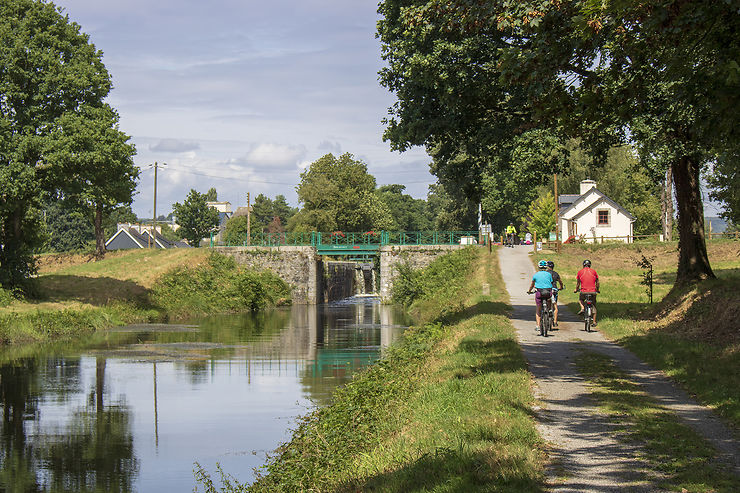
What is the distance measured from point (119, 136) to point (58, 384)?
17.6 metres

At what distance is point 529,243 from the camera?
70562 mm

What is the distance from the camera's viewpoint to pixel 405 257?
189ft

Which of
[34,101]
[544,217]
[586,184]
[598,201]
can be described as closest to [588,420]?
[34,101]

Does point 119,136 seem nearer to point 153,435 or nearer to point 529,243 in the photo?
point 153,435

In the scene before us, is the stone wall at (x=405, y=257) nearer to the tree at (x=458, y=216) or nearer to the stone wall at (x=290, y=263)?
the stone wall at (x=290, y=263)

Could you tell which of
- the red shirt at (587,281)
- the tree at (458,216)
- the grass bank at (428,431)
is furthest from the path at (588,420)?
the tree at (458,216)

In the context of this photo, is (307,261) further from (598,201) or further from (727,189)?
(727,189)

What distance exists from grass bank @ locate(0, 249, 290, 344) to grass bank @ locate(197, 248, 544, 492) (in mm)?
18443

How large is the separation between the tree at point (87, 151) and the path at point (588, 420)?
22.8 metres

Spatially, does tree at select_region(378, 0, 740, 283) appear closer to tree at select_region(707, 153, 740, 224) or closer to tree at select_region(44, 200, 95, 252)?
tree at select_region(707, 153, 740, 224)

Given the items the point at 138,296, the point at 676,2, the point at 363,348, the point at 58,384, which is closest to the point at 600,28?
the point at 676,2

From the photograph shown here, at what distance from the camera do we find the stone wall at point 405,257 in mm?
57250

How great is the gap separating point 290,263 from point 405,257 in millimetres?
8971

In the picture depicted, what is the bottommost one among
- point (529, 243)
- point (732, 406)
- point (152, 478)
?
point (152, 478)
